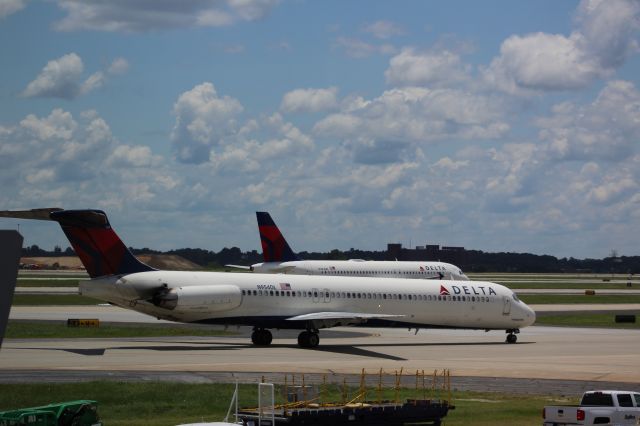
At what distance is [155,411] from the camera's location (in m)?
27.4

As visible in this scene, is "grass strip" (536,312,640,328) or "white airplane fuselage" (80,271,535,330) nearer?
"white airplane fuselage" (80,271,535,330)

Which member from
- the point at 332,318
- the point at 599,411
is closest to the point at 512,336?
the point at 332,318

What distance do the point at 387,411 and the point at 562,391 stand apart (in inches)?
478

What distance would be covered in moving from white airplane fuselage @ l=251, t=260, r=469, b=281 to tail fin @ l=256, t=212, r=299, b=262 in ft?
2.02

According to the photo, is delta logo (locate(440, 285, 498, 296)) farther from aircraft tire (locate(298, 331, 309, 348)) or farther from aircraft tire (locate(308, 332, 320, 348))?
aircraft tire (locate(298, 331, 309, 348))

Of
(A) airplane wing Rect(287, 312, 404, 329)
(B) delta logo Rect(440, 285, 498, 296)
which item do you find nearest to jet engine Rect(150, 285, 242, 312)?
(A) airplane wing Rect(287, 312, 404, 329)

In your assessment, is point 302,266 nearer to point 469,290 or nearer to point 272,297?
point 469,290

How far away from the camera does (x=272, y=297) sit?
4753 cm

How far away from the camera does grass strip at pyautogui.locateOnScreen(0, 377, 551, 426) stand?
2652cm

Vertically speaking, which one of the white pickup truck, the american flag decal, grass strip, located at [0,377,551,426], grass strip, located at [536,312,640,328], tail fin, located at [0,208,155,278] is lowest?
grass strip, located at [0,377,551,426]

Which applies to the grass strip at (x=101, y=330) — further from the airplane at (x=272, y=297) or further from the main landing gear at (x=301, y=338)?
the airplane at (x=272, y=297)

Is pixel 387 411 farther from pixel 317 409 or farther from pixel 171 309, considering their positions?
pixel 171 309

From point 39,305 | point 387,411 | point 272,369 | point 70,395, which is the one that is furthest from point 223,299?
point 39,305

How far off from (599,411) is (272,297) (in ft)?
84.8
